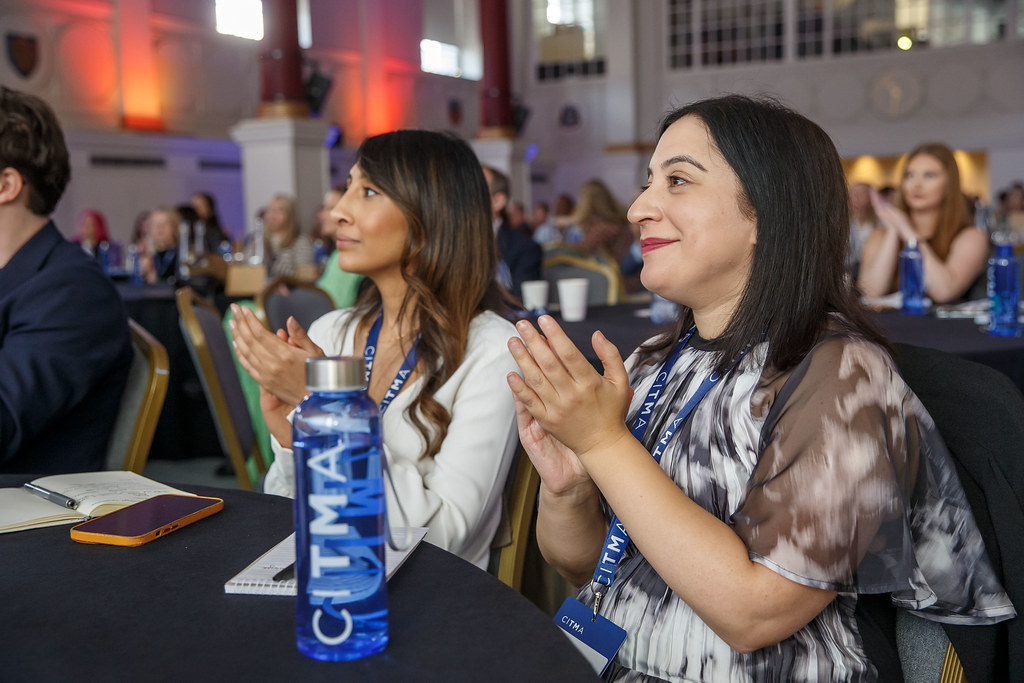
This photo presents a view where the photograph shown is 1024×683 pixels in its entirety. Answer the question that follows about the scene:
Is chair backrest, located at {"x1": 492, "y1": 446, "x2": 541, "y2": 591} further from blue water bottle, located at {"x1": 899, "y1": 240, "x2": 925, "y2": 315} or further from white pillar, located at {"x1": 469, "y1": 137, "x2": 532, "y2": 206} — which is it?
white pillar, located at {"x1": 469, "y1": 137, "x2": 532, "y2": 206}

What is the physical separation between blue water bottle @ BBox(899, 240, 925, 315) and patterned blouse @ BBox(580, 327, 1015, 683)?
2033 millimetres

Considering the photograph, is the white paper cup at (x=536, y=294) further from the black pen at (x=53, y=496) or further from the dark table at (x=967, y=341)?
the black pen at (x=53, y=496)

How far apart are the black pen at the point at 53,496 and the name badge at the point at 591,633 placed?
0.61 meters

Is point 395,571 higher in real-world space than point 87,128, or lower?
lower

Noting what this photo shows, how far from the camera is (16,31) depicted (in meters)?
9.12

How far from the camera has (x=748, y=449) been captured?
41.0 inches

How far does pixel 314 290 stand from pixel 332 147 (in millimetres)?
9939

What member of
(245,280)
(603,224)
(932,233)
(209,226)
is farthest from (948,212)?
(209,226)

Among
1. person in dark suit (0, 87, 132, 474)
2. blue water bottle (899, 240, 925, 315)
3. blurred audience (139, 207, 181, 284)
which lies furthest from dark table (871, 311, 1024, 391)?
blurred audience (139, 207, 181, 284)

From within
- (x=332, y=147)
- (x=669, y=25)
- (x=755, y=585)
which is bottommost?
(x=755, y=585)

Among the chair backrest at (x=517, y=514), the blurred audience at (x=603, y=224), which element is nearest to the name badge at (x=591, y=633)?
the chair backrest at (x=517, y=514)

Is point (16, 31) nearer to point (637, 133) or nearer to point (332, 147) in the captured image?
point (332, 147)

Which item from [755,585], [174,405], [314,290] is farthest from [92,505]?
[174,405]

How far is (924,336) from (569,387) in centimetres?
170
